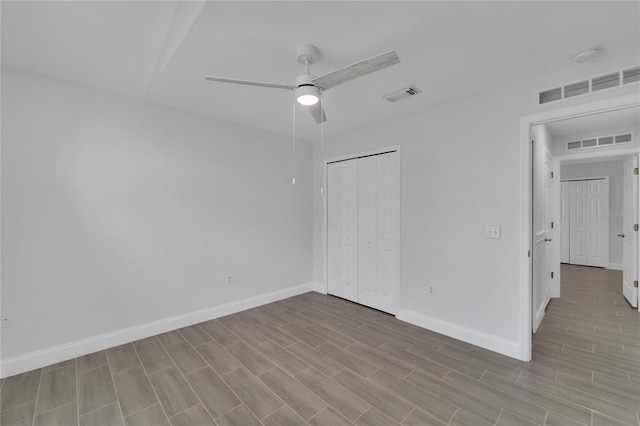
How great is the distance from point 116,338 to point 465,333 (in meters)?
3.67

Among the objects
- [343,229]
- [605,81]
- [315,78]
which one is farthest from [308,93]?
[343,229]

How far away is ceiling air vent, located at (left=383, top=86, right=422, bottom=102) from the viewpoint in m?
2.64

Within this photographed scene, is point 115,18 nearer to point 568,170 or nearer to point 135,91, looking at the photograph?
point 135,91

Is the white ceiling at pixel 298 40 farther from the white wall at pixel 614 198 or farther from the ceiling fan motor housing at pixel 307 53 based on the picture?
the white wall at pixel 614 198

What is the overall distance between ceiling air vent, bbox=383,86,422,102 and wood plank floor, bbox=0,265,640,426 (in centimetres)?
259

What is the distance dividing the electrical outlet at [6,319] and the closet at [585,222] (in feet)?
31.3

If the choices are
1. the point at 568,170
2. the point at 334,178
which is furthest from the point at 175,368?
the point at 568,170

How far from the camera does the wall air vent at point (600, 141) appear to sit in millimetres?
3721

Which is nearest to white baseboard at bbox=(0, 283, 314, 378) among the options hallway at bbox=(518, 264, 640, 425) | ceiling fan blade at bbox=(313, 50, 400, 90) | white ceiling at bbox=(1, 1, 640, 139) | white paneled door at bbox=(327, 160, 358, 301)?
white paneled door at bbox=(327, 160, 358, 301)

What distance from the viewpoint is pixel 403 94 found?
2.75 metres

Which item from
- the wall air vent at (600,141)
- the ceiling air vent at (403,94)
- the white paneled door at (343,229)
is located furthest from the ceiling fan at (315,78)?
the wall air vent at (600,141)

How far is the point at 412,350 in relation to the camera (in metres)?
2.69

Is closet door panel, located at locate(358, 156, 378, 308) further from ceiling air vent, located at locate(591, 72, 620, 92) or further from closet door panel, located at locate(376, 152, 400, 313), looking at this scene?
ceiling air vent, located at locate(591, 72, 620, 92)

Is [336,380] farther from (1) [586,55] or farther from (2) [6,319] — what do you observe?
(1) [586,55]
